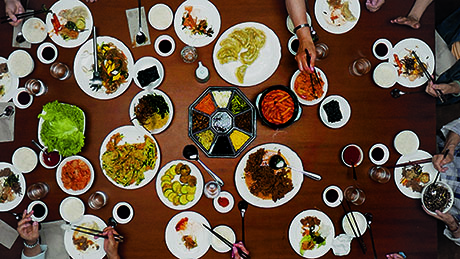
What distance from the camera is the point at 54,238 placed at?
2902 mm

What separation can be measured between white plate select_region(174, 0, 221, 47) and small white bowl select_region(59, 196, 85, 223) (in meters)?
1.82

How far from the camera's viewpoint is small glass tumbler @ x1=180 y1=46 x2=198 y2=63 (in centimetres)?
278

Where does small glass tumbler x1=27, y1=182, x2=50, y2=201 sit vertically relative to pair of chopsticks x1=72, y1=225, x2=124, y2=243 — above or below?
above

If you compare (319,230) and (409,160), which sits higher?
(409,160)

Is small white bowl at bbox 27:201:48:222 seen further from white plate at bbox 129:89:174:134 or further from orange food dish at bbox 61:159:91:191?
white plate at bbox 129:89:174:134

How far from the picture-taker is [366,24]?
2.84 m

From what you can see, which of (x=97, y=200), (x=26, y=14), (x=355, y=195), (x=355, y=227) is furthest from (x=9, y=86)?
(x=355, y=227)

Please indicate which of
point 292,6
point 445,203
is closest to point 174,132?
point 292,6

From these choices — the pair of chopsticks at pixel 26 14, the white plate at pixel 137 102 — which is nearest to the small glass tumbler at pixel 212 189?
the white plate at pixel 137 102

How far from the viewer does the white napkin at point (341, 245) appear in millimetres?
2754

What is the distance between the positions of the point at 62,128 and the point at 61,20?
1065mm

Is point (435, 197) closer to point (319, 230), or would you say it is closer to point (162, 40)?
point (319, 230)

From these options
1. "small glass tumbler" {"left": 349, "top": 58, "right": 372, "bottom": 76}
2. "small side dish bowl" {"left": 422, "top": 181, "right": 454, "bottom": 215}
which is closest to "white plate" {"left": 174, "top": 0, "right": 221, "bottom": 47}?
"small glass tumbler" {"left": 349, "top": 58, "right": 372, "bottom": 76}

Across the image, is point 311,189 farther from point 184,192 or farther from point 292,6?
point 292,6
